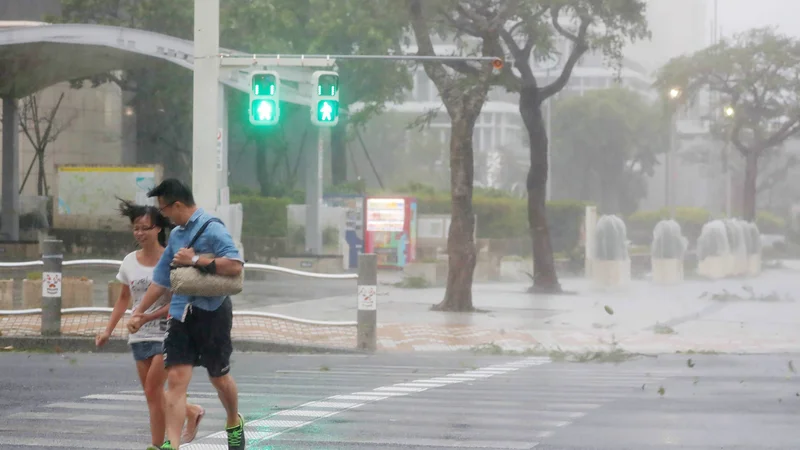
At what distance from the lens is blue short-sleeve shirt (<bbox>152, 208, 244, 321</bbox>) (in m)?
7.11

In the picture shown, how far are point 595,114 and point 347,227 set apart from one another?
31.9 metres

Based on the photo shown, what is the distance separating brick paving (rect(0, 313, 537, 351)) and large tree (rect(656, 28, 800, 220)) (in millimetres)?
27848

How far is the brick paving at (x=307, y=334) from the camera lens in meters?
15.9

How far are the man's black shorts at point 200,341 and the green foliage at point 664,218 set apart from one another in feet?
154

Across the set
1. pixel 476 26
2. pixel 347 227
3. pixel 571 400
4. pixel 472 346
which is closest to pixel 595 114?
pixel 347 227

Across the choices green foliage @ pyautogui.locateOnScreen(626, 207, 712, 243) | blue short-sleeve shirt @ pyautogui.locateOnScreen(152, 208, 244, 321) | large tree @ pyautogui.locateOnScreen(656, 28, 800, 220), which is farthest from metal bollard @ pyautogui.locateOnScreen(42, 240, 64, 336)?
green foliage @ pyautogui.locateOnScreen(626, 207, 712, 243)

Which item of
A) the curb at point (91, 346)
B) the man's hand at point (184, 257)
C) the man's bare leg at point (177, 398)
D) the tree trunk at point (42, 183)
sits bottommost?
the curb at point (91, 346)

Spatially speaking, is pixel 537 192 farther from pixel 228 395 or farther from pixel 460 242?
pixel 228 395

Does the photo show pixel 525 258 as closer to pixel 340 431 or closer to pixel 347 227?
pixel 347 227

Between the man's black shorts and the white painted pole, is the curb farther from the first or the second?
the man's black shorts

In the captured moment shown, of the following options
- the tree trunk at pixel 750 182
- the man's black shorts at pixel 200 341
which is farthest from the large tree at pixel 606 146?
the man's black shorts at pixel 200 341

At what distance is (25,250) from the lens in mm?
33344

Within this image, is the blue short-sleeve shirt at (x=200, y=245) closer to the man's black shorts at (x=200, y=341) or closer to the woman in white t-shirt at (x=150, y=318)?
the man's black shorts at (x=200, y=341)

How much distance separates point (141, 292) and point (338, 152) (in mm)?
38021
